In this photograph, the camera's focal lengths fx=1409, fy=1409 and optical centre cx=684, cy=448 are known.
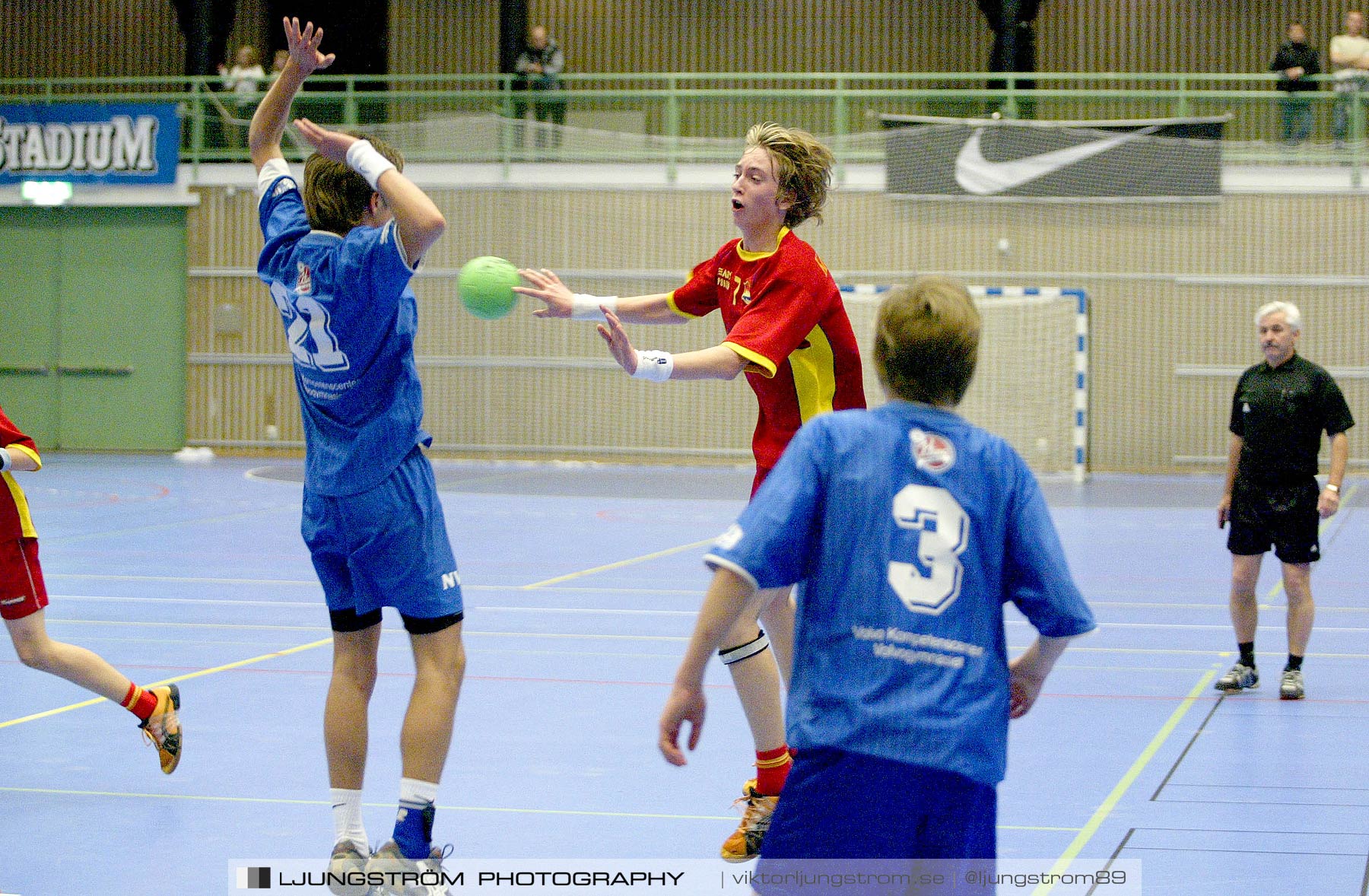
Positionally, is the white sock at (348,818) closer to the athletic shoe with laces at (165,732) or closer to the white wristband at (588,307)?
the athletic shoe with laces at (165,732)

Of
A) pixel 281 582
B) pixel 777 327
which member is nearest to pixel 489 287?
pixel 777 327

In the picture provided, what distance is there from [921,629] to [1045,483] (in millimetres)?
17141

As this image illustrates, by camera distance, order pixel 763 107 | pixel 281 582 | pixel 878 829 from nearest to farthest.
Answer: pixel 878 829 < pixel 281 582 < pixel 763 107

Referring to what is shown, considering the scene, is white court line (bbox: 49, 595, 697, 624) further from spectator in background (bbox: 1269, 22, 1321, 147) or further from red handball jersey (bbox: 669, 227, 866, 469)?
spectator in background (bbox: 1269, 22, 1321, 147)

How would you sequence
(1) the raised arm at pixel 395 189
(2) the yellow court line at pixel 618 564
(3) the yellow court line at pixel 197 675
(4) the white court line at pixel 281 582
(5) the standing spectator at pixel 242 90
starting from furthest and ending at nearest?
(5) the standing spectator at pixel 242 90
(2) the yellow court line at pixel 618 564
(4) the white court line at pixel 281 582
(3) the yellow court line at pixel 197 675
(1) the raised arm at pixel 395 189

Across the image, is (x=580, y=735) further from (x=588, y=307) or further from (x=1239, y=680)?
(x=1239, y=680)

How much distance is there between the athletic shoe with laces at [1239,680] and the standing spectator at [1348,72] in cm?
1543

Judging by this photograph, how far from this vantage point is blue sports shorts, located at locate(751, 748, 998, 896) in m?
2.59

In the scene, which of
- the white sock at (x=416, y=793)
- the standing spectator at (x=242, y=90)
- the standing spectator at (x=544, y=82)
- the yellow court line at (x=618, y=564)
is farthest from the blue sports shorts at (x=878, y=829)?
the standing spectator at (x=242, y=90)

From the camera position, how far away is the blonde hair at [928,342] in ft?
8.67

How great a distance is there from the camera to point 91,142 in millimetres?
22688

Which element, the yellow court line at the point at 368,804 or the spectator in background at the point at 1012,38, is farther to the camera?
the spectator in background at the point at 1012,38

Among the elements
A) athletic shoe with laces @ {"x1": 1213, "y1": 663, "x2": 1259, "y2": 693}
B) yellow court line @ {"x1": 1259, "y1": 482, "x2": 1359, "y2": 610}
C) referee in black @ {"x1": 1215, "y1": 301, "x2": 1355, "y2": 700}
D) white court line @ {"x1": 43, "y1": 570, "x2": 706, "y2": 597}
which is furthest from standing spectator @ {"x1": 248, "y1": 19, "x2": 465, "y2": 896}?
white court line @ {"x1": 43, "y1": 570, "x2": 706, "y2": 597}

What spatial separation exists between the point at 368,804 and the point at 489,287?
1.87 metres
